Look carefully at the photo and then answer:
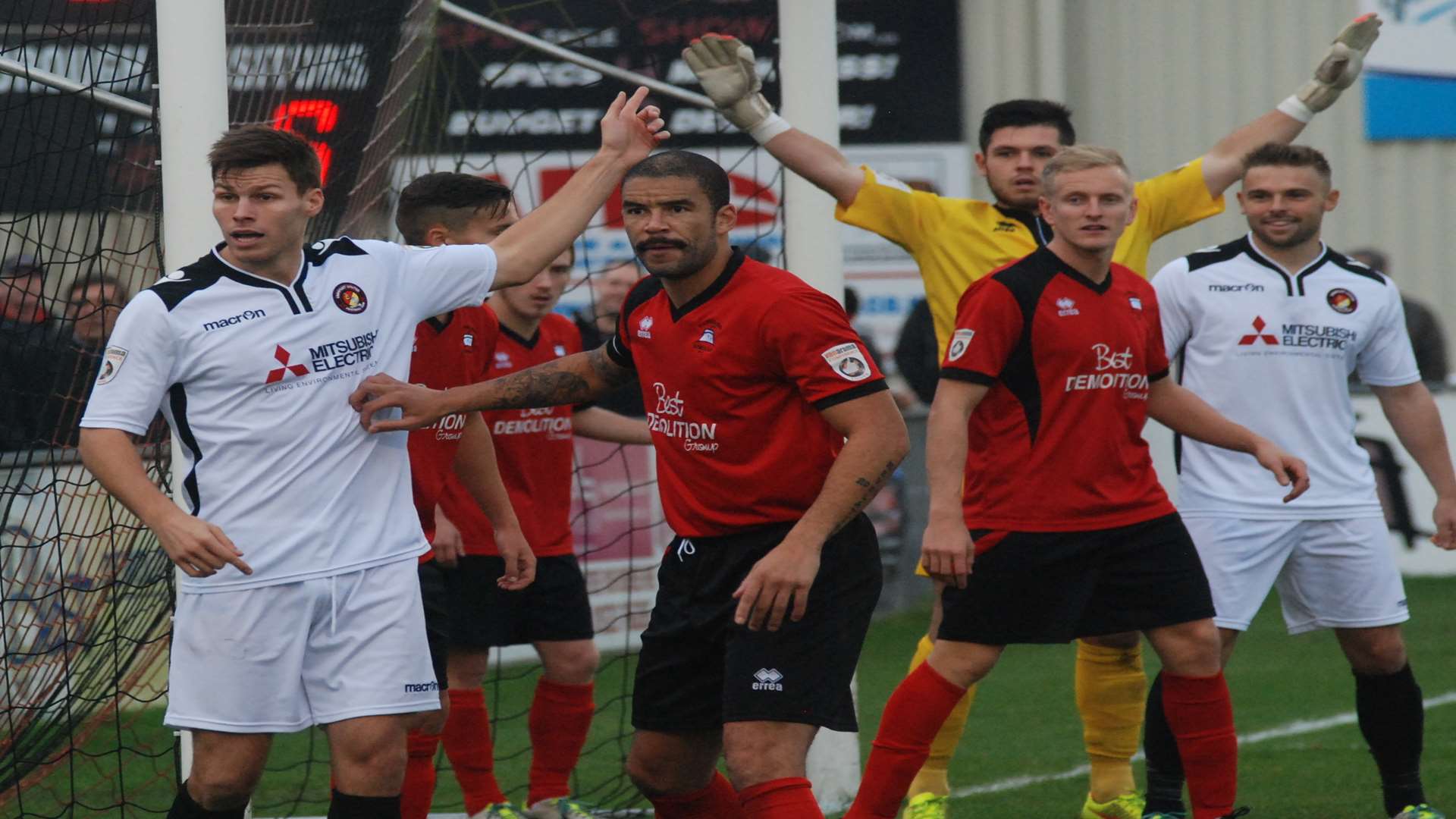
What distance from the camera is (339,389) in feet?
12.4

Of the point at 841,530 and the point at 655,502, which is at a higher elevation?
the point at 841,530

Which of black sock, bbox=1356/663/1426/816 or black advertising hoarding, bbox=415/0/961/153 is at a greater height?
black advertising hoarding, bbox=415/0/961/153

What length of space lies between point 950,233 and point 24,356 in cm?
287

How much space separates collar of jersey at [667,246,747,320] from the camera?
3.88 meters

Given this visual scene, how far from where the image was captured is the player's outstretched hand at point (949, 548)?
13.9 ft

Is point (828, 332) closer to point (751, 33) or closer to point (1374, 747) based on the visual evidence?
point (1374, 747)

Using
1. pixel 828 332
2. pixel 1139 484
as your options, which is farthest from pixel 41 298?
pixel 1139 484

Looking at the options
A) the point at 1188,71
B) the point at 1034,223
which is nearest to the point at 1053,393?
the point at 1034,223

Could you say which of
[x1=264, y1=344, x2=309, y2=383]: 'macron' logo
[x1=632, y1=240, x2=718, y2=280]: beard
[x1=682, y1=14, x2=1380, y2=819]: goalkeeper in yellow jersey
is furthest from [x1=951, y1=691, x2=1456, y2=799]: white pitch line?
[x1=264, y1=344, x2=309, y2=383]: 'macron' logo

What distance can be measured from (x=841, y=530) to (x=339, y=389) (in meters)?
1.08

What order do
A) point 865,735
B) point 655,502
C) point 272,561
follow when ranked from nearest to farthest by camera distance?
point 272,561 → point 865,735 → point 655,502

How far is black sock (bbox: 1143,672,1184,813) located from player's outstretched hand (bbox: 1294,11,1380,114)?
1827 mm

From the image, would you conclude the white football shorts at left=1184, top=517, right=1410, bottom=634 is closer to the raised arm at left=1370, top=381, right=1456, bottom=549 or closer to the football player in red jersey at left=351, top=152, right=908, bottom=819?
the raised arm at left=1370, top=381, right=1456, bottom=549

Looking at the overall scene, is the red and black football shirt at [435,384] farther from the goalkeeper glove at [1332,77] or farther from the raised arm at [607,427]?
the goalkeeper glove at [1332,77]
